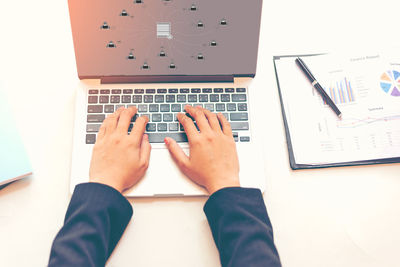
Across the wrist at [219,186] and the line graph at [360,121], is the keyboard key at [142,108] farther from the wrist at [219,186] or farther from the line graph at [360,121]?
the line graph at [360,121]

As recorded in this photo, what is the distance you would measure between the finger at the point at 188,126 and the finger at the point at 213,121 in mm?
41

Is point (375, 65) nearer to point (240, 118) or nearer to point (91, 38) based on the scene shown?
point (240, 118)

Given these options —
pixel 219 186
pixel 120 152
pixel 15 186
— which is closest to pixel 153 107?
pixel 120 152

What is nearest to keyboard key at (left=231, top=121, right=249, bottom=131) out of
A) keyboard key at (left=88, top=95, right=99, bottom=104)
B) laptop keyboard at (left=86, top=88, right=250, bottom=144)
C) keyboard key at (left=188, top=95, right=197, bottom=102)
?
laptop keyboard at (left=86, top=88, right=250, bottom=144)

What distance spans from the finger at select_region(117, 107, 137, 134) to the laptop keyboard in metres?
0.01

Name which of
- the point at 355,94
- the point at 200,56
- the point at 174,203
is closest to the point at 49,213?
the point at 174,203

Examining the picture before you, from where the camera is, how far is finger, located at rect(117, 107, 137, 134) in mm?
657

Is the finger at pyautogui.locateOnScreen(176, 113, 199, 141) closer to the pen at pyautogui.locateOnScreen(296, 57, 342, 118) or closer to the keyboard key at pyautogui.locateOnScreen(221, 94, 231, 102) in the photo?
the keyboard key at pyautogui.locateOnScreen(221, 94, 231, 102)

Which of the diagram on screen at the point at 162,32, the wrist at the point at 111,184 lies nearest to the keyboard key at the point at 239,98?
the diagram on screen at the point at 162,32

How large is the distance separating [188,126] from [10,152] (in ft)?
1.26

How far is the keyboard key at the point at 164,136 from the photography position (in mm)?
661

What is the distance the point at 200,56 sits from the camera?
0.69m

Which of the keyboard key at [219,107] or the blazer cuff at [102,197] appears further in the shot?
the keyboard key at [219,107]

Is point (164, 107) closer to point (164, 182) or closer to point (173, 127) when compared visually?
point (173, 127)
